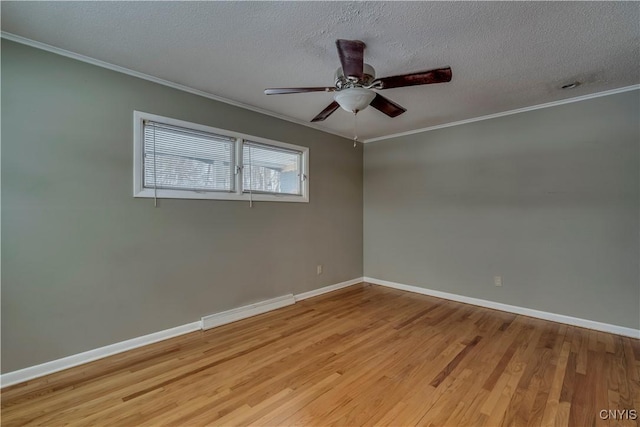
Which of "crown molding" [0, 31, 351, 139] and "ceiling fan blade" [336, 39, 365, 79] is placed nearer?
"ceiling fan blade" [336, 39, 365, 79]

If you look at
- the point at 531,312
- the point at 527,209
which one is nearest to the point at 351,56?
the point at 527,209

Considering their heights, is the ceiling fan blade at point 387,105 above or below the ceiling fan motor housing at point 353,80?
below

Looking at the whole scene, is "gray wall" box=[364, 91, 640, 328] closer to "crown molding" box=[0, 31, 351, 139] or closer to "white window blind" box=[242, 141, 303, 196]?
"white window blind" box=[242, 141, 303, 196]

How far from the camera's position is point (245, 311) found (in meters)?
3.29

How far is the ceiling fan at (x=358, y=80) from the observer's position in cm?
182

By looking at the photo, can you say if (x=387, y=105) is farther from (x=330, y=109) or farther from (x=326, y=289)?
(x=326, y=289)

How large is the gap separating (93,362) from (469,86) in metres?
4.18

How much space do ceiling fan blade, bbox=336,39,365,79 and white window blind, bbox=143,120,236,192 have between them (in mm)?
1777

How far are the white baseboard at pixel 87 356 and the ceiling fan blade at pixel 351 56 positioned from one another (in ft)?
9.09

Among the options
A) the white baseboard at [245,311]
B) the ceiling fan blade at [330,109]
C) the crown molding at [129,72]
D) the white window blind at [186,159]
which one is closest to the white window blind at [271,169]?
the white window blind at [186,159]

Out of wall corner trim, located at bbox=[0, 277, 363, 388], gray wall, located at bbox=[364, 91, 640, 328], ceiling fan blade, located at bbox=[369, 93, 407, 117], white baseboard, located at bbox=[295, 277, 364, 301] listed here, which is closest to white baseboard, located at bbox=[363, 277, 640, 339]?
gray wall, located at bbox=[364, 91, 640, 328]

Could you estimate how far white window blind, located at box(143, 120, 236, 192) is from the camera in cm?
268

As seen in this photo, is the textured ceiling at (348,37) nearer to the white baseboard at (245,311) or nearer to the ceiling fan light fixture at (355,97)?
the ceiling fan light fixture at (355,97)

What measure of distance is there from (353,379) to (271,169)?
99.8 inches
